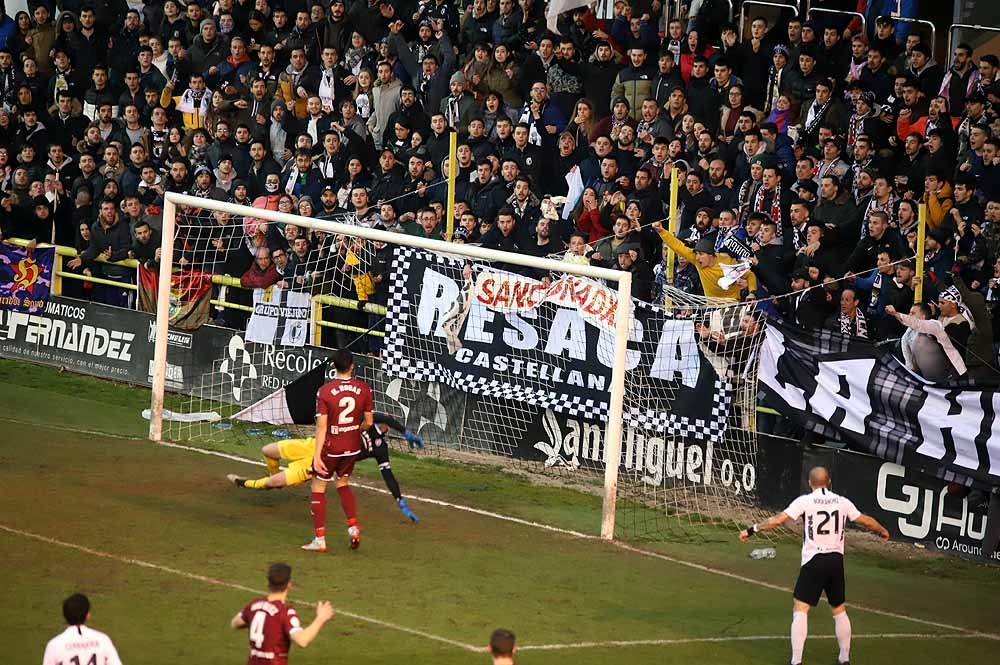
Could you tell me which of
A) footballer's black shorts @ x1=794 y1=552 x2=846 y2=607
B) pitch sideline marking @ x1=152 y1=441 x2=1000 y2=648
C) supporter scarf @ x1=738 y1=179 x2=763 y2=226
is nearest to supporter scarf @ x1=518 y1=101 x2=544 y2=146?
supporter scarf @ x1=738 y1=179 x2=763 y2=226

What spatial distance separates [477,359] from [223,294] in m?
4.76

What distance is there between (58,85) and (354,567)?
14364 millimetres

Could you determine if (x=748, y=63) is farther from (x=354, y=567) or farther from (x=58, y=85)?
(x=58, y=85)

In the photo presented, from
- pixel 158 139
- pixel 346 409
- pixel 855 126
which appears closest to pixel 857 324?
pixel 855 126

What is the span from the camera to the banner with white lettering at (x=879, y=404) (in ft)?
48.7

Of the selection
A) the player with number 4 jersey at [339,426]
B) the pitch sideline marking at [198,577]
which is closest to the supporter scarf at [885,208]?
the player with number 4 jersey at [339,426]

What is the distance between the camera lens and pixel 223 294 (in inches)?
819

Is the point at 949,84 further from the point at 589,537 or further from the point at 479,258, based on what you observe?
the point at 589,537

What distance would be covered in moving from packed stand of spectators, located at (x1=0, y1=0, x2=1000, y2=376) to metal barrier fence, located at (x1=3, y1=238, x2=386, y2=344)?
14 cm

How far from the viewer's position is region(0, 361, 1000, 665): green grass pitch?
12164 mm

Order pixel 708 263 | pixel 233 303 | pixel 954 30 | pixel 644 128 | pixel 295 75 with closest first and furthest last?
1. pixel 708 263
2. pixel 644 128
3. pixel 954 30
4. pixel 233 303
5. pixel 295 75

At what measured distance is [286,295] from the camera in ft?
64.4

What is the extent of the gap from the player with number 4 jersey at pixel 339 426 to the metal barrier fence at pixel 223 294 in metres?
5.00

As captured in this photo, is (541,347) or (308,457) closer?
(308,457)
